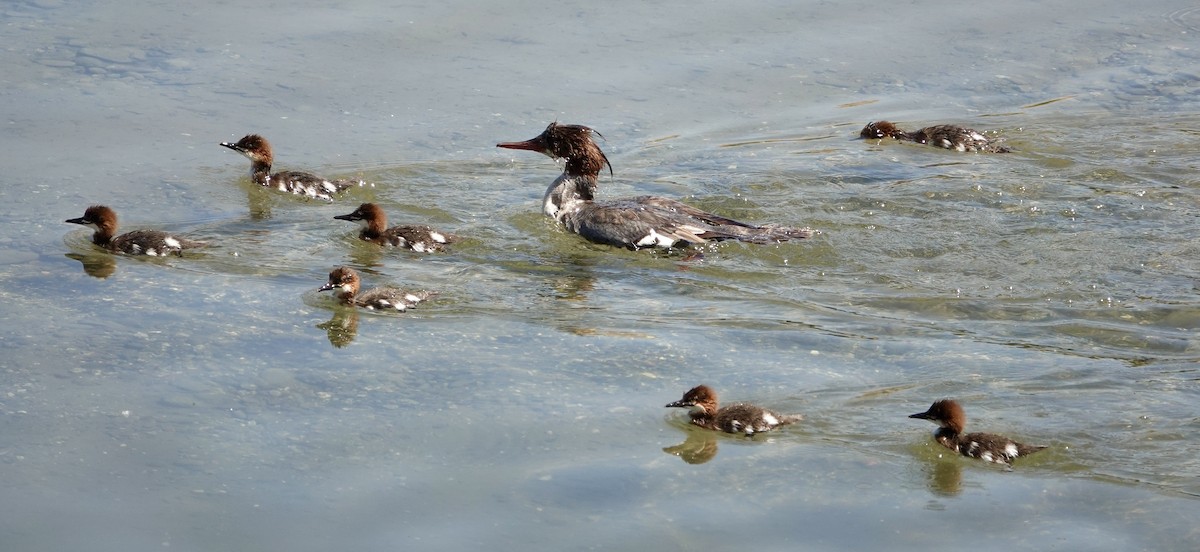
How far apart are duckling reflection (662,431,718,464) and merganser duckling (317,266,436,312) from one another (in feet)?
6.98

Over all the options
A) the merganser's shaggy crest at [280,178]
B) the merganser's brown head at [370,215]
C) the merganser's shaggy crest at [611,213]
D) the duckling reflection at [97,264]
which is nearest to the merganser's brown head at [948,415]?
the merganser's shaggy crest at [611,213]

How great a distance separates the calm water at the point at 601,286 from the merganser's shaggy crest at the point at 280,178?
0.51ft

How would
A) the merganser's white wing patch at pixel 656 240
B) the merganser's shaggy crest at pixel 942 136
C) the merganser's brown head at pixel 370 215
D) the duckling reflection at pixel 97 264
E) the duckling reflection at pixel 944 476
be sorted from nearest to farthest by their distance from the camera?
the duckling reflection at pixel 944 476
the duckling reflection at pixel 97 264
the merganser's brown head at pixel 370 215
the merganser's white wing patch at pixel 656 240
the merganser's shaggy crest at pixel 942 136

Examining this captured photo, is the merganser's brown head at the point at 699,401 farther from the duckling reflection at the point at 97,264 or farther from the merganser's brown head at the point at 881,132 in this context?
the merganser's brown head at the point at 881,132

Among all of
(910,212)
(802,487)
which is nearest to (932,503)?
(802,487)

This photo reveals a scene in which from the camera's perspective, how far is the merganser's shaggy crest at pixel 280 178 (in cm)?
976

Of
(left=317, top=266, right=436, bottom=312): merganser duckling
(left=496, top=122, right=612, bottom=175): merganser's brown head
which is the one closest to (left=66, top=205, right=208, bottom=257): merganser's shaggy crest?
(left=317, top=266, right=436, bottom=312): merganser duckling

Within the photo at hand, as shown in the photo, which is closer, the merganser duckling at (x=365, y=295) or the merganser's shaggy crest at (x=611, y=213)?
the merganser duckling at (x=365, y=295)

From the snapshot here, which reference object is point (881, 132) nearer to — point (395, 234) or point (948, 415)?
point (395, 234)

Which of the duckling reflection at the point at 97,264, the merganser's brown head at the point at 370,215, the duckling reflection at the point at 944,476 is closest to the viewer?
the duckling reflection at the point at 944,476

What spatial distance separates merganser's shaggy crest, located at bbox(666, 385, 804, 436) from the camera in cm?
643

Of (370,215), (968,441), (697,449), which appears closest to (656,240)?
(370,215)

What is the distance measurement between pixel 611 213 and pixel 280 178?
7.14ft

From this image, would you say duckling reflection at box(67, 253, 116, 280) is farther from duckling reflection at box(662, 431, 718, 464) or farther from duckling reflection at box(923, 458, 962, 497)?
duckling reflection at box(923, 458, 962, 497)
